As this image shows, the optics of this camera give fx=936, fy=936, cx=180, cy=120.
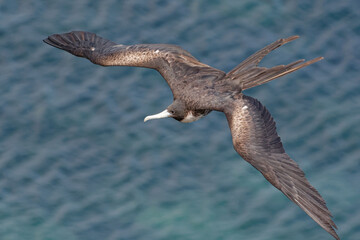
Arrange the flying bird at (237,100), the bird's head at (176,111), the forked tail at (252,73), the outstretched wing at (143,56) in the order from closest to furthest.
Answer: the flying bird at (237,100)
the forked tail at (252,73)
the bird's head at (176,111)
the outstretched wing at (143,56)

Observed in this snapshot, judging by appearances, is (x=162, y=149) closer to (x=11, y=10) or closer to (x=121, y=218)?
(x=121, y=218)

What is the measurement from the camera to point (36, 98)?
20.3 m

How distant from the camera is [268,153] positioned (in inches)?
611

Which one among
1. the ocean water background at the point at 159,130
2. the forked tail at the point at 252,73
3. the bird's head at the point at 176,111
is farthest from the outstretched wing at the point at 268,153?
the ocean water background at the point at 159,130

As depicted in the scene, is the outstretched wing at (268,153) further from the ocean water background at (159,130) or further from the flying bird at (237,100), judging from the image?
the ocean water background at (159,130)

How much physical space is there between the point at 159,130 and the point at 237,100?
381 cm

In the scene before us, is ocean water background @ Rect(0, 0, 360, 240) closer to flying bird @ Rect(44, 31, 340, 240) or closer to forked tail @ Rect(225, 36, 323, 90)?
flying bird @ Rect(44, 31, 340, 240)

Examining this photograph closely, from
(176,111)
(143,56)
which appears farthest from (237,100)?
(143,56)

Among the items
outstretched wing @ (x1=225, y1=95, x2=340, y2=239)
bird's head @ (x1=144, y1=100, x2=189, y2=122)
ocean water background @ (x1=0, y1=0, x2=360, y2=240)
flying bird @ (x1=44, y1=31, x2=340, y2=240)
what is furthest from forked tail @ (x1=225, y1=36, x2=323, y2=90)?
ocean water background @ (x1=0, y1=0, x2=360, y2=240)

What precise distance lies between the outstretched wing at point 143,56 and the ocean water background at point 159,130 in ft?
5.88

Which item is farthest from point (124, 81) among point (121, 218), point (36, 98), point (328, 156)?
point (328, 156)

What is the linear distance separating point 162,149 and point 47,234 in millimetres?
2957

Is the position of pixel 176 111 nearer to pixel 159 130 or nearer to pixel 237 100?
pixel 237 100

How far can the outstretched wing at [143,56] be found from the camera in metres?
17.0
